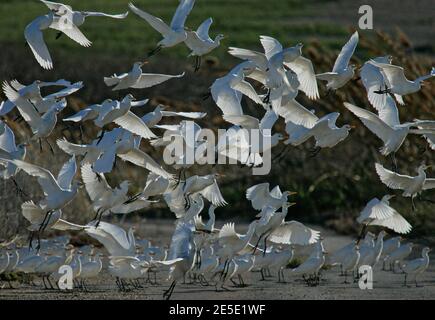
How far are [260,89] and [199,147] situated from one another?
5204 mm

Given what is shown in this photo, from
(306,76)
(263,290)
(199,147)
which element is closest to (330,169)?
(306,76)

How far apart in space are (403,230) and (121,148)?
8.96ft

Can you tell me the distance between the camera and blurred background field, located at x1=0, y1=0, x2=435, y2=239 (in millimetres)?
14977

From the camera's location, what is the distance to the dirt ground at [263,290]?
1017 cm

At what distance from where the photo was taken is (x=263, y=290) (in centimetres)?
1066

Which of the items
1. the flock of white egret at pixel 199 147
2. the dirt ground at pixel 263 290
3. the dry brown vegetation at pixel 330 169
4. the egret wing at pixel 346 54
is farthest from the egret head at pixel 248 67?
the dry brown vegetation at pixel 330 169

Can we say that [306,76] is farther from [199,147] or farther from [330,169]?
[330,169]

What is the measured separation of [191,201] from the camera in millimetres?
10961

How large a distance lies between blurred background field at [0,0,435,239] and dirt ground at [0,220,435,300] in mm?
1389

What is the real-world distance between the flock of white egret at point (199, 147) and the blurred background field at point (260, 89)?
74 cm

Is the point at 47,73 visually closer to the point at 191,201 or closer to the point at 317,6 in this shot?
the point at 191,201

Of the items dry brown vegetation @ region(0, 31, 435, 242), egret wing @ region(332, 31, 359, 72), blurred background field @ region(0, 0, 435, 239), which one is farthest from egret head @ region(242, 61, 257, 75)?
dry brown vegetation @ region(0, 31, 435, 242)

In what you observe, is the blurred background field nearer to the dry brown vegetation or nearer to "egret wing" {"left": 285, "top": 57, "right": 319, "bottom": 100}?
the dry brown vegetation

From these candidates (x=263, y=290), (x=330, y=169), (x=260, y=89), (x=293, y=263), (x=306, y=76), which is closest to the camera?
(x=263, y=290)
